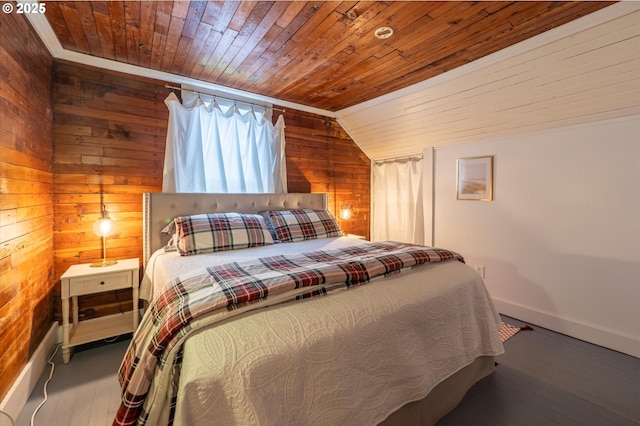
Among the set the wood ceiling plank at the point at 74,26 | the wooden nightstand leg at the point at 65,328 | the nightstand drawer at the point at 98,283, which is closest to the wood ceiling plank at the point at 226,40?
the wood ceiling plank at the point at 74,26

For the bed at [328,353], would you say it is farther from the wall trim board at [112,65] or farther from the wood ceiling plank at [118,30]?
the wall trim board at [112,65]

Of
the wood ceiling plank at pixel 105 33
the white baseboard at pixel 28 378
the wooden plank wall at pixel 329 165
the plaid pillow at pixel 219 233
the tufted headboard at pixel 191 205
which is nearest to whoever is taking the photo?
the white baseboard at pixel 28 378

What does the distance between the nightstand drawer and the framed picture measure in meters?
3.24

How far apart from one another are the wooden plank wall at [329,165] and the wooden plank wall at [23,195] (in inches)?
83.1

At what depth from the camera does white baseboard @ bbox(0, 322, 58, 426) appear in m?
1.42

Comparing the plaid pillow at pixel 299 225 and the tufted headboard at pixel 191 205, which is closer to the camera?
the tufted headboard at pixel 191 205

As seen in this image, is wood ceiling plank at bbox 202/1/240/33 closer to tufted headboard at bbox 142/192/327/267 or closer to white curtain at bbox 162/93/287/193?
white curtain at bbox 162/93/287/193

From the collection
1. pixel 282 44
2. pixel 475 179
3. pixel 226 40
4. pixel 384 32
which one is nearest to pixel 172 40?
pixel 226 40

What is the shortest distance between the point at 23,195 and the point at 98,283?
2.40ft

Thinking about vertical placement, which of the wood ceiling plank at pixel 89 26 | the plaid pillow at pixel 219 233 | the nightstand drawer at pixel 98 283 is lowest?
the nightstand drawer at pixel 98 283

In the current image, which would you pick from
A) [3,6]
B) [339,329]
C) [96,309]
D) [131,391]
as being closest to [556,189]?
[339,329]

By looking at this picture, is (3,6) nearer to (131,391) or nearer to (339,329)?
(131,391)

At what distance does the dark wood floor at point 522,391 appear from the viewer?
1514 millimetres

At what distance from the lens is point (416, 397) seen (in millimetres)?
1226
